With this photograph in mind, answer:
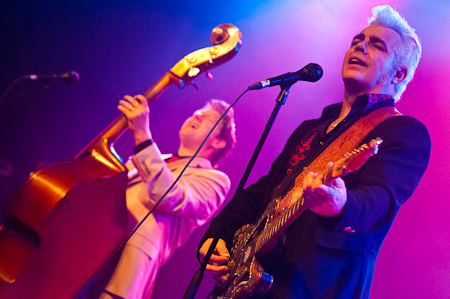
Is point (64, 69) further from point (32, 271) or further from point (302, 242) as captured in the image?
point (302, 242)

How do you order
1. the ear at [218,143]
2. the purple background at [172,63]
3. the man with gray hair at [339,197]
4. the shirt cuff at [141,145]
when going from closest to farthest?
the man with gray hair at [339,197], the shirt cuff at [141,145], the purple background at [172,63], the ear at [218,143]

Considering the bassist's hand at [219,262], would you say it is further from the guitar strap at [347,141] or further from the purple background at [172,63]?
the purple background at [172,63]

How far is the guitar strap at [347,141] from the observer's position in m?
1.54

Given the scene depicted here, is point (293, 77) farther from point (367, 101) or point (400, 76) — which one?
point (400, 76)

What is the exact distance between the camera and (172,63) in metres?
3.08

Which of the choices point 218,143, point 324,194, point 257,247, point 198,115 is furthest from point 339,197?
point 198,115

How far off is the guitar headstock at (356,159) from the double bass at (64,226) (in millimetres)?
1534

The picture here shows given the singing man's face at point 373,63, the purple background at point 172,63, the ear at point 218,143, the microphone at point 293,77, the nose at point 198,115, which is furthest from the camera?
the nose at point 198,115

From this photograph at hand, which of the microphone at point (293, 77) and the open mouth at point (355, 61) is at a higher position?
the open mouth at point (355, 61)

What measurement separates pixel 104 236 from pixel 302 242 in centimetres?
126

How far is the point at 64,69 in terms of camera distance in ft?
9.74

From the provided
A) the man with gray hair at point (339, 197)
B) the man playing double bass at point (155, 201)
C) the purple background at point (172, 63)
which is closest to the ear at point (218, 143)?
the man playing double bass at point (155, 201)

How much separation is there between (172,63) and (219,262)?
6.01 feet

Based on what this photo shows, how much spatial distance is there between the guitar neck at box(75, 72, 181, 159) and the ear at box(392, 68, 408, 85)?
4.42 ft
